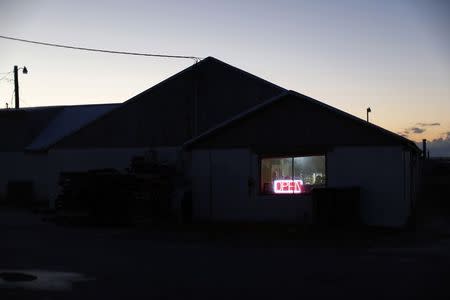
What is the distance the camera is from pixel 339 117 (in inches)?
800

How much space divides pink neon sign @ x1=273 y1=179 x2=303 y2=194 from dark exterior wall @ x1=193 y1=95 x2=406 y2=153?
44.1 inches

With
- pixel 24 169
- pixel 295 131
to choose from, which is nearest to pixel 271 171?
pixel 295 131

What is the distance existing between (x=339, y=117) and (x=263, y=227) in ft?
14.7

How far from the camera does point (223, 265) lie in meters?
11.8

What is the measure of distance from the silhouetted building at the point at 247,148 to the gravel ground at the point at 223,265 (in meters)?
2.93

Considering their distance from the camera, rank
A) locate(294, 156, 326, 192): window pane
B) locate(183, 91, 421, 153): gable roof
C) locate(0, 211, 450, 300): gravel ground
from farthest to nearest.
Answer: locate(294, 156, 326, 192): window pane, locate(183, 91, 421, 153): gable roof, locate(0, 211, 450, 300): gravel ground

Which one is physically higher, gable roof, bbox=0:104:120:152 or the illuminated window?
gable roof, bbox=0:104:120:152

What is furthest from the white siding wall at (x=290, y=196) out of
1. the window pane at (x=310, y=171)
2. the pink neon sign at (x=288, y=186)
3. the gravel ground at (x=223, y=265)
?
the gravel ground at (x=223, y=265)

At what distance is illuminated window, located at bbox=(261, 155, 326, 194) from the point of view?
20844mm

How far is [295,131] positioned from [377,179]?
327 centimetres

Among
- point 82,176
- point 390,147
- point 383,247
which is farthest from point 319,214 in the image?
point 82,176

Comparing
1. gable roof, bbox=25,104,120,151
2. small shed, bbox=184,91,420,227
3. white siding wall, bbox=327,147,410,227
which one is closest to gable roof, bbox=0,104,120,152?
gable roof, bbox=25,104,120,151

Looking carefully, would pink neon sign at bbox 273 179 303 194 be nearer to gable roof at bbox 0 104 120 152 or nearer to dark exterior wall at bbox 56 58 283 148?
dark exterior wall at bbox 56 58 283 148

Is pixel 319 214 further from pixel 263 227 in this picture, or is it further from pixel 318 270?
pixel 318 270
